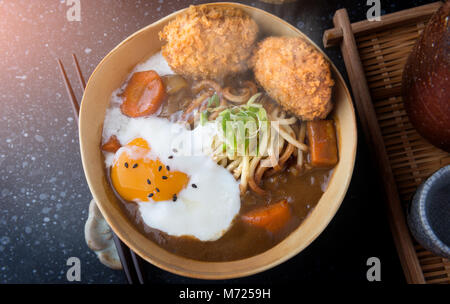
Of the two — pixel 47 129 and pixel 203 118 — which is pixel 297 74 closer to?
pixel 203 118

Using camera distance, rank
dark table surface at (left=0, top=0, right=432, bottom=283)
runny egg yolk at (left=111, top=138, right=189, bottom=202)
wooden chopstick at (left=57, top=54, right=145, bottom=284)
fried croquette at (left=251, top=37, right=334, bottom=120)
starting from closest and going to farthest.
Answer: fried croquette at (left=251, top=37, right=334, bottom=120), runny egg yolk at (left=111, top=138, right=189, bottom=202), wooden chopstick at (left=57, top=54, right=145, bottom=284), dark table surface at (left=0, top=0, right=432, bottom=283)

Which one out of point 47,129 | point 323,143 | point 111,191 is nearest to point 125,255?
point 111,191

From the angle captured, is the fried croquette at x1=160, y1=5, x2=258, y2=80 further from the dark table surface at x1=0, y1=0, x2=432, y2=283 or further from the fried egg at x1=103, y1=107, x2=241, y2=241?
the dark table surface at x1=0, y1=0, x2=432, y2=283

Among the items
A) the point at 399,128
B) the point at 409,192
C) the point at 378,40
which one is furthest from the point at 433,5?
the point at 409,192

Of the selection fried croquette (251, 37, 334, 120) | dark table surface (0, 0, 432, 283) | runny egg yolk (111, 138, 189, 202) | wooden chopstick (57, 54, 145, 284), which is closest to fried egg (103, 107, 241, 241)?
runny egg yolk (111, 138, 189, 202)

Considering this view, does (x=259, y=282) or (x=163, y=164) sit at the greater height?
(x=163, y=164)

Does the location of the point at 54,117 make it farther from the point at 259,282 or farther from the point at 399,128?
the point at 399,128
